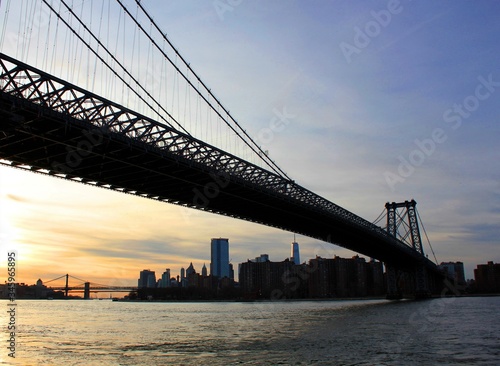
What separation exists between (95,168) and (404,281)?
103 meters

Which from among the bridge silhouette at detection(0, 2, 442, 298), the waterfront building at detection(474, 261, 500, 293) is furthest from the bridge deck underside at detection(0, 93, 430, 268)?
the waterfront building at detection(474, 261, 500, 293)

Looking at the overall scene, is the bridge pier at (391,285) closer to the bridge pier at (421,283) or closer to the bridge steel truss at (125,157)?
the bridge pier at (421,283)

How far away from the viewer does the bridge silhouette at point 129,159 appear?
28.0 m

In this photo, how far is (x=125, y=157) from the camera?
116 feet

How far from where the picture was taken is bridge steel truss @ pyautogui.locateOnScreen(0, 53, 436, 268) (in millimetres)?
27984

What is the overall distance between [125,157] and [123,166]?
72.2 inches

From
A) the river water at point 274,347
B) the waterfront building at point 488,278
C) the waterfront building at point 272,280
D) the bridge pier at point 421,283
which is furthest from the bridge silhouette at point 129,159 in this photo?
the waterfront building at point 488,278

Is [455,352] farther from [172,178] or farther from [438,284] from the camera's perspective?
[438,284]

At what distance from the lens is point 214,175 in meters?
41.2

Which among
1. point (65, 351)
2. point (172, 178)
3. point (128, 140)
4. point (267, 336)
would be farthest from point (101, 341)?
point (172, 178)

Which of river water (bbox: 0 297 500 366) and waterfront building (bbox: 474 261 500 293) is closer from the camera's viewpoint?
river water (bbox: 0 297 500 366)
